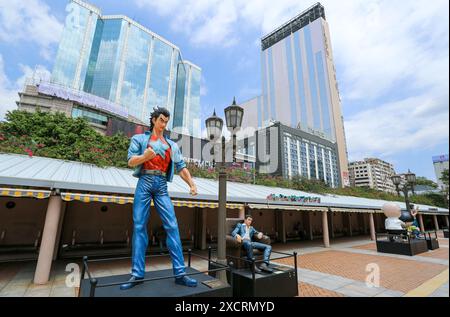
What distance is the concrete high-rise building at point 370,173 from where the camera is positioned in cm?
10412

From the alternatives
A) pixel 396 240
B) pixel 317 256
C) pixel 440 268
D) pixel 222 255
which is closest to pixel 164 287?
pixel 222 255

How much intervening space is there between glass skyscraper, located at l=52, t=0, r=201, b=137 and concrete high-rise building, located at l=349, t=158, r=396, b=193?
278 ft

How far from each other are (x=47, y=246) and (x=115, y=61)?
3008 inches

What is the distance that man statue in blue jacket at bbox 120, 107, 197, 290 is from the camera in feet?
10.8

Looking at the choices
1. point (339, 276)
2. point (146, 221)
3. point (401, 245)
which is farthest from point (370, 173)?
point (146, 221)

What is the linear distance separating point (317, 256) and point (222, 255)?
663 centimetres

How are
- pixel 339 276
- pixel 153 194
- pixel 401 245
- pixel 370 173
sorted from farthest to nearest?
pixel 370 173, pixel 401 245, pixel 339 276, pixel 153 194

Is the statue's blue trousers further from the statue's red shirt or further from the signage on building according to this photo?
the signage on building

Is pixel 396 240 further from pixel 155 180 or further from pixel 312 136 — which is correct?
pixel 312 136

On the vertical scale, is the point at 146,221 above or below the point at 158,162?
below

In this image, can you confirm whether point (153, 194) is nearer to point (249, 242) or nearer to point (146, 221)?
point (146, 221)

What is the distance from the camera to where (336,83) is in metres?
77.0

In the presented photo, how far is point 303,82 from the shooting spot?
83062 millimetres

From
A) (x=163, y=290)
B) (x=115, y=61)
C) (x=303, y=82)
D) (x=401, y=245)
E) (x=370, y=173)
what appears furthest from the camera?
(x=370, y=173)
